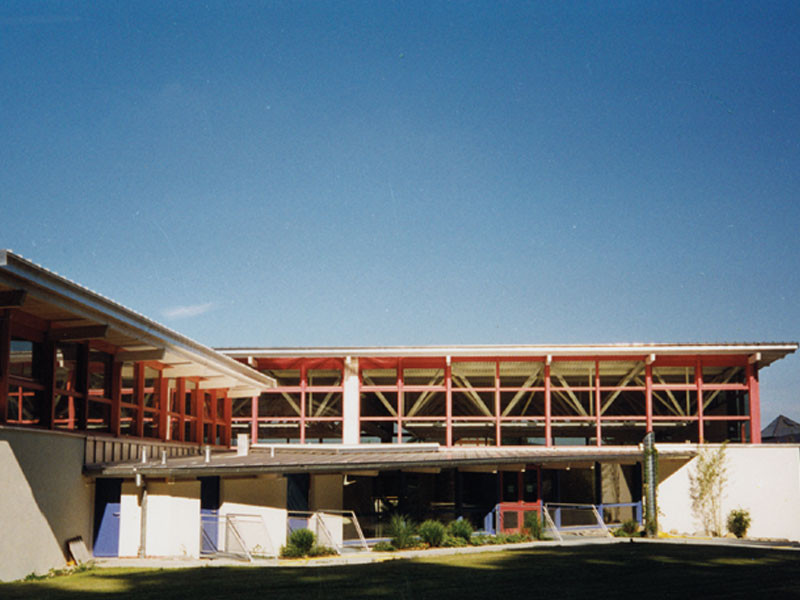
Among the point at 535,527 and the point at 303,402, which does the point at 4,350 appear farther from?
the point at 303,402

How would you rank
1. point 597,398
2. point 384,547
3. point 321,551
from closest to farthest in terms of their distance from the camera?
point 321,551 < point 384,547 < point 597,398

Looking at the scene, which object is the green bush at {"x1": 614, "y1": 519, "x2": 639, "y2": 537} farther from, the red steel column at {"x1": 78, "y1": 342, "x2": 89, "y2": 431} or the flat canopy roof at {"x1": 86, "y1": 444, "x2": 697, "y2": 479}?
the red steel column at {"x1": 78, "y1": 342, "x2": 89, "y2": 431}

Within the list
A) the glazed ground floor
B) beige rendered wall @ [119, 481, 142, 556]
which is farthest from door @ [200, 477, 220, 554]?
beige rendered wall @ [119, 481, 142, 556]

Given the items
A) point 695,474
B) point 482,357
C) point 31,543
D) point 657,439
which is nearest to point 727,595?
point 31,543

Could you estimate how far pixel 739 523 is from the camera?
28453 mm

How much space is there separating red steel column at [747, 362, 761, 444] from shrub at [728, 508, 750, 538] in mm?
2845

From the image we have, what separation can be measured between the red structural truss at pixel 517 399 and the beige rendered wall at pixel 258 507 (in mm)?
8038

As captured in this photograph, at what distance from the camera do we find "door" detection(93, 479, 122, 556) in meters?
20.1

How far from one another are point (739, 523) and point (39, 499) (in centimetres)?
2091

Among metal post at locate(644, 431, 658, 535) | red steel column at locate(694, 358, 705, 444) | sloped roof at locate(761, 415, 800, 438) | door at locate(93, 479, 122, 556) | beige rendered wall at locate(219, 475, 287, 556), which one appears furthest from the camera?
sloped roof at locate(761, 415, 800, 438)

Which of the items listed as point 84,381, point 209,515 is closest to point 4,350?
point 84,381

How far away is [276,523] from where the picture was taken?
2384cm

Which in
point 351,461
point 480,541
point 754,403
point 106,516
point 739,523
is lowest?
point 739,523

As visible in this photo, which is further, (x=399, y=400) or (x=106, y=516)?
(x=399, y=400)
